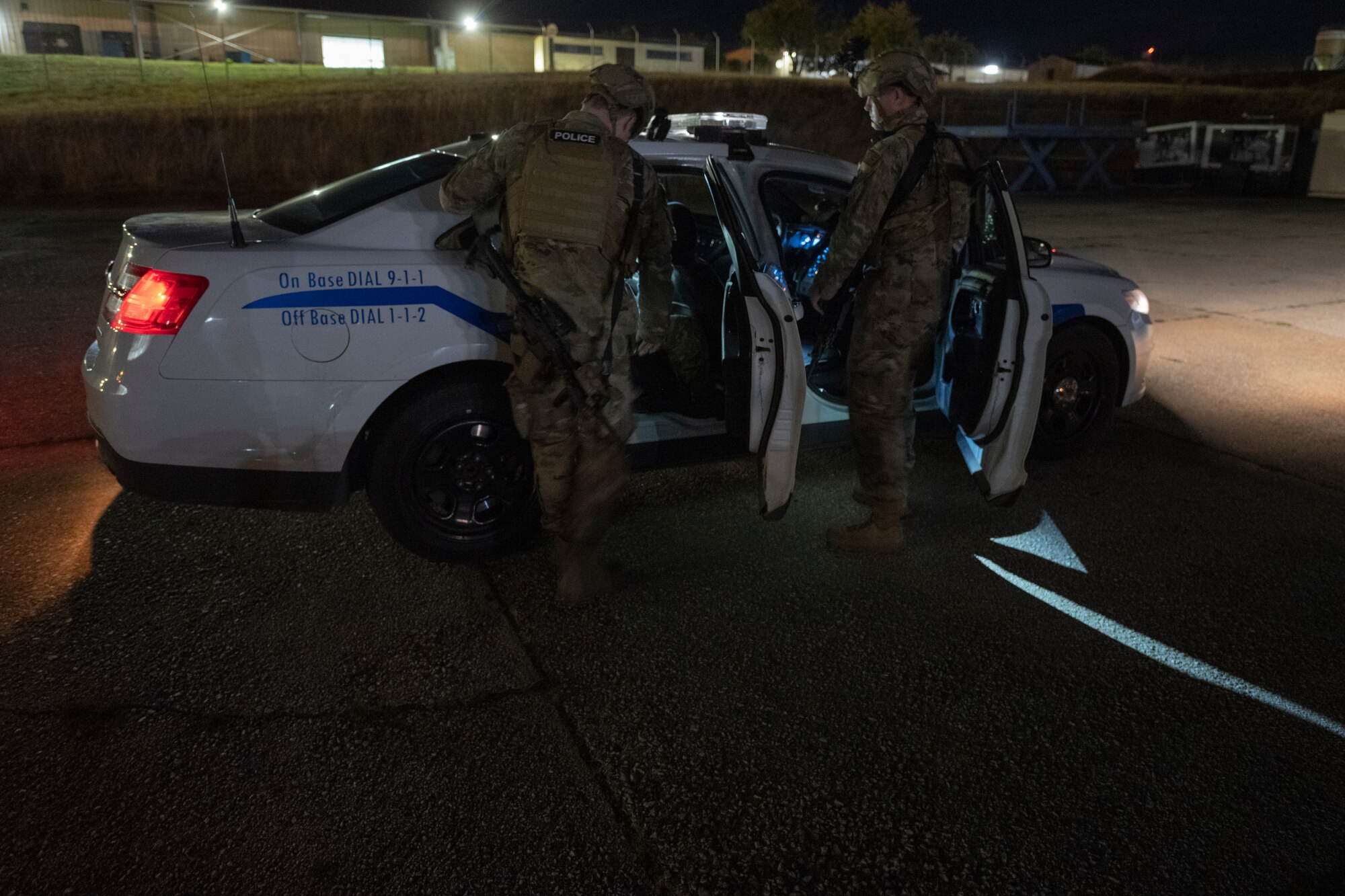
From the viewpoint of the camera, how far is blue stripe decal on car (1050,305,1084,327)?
4406 mm

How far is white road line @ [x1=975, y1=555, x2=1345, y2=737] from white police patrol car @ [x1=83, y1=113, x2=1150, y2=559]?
495 mm

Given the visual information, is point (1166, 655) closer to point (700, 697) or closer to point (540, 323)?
point (700, 697)

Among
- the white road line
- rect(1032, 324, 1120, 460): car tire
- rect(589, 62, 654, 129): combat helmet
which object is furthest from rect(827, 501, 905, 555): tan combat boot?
rect(589, 62, 654, 129): combat helmet

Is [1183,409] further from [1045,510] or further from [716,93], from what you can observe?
[716,93]

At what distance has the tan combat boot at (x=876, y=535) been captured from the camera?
12.2ft

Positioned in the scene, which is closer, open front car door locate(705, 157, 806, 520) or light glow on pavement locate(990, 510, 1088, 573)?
open front car door locate(705, 157, 806, 520)

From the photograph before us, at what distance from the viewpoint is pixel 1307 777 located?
2.49 meters

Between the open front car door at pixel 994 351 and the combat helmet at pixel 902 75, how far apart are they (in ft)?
1.23

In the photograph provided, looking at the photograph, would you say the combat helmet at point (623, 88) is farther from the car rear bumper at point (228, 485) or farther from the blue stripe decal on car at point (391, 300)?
the car rear bumper at point (228, 485)

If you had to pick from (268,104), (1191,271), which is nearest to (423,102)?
(268,104)

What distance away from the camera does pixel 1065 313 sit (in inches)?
174

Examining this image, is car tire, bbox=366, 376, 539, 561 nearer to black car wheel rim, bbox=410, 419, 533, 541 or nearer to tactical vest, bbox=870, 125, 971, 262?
black car wheel rim, bbox=410, 419, 533, 541

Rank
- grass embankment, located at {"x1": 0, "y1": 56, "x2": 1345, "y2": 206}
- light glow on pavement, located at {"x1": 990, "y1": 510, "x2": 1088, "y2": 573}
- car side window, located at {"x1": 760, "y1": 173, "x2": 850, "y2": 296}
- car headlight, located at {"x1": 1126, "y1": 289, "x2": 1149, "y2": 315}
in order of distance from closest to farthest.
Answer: light glow on pavement, located at {"x1": 990, "y1": 510, "x2": 1088, "y2": 573} < car side window, located at {"x1": 760, "y1": 173, "x2": 850, "y2": 296} < car headlight, located at {"x1": 1126, "y1": 289, "x2": 1149, "y2": 315} < grass embankment, located at {"x1": 0, "y1": 56, "x2": 1345, "y2": 206}


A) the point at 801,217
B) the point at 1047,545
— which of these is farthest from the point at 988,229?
the point at 1047,545
